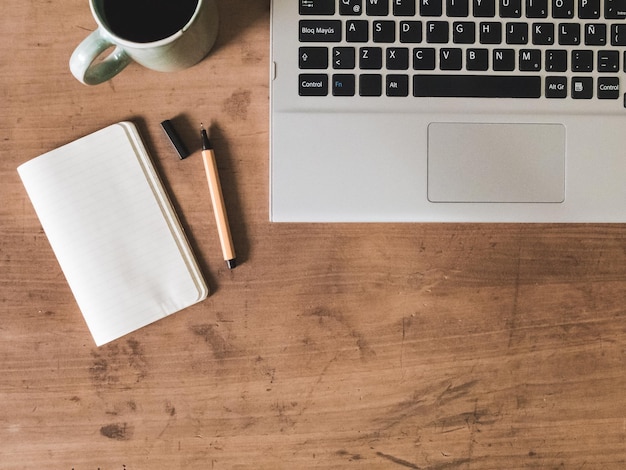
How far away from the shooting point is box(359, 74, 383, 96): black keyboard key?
1.55 ft

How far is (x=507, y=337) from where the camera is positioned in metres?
0.56

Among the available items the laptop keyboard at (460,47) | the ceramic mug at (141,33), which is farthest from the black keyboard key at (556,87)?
the ceramic mug at (141,33)

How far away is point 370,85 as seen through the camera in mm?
473

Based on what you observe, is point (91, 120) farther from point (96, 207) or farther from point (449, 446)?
point (449, 446)

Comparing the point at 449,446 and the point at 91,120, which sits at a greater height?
the point at 91,120

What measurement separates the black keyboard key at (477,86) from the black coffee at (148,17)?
0.19 meters

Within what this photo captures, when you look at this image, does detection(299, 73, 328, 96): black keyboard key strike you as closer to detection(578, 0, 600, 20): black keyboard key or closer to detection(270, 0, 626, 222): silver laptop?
detection(270, 0, 626, 222): silver laptop

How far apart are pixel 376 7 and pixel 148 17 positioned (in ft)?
0.59

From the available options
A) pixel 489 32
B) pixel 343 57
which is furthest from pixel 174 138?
pixel 489 32

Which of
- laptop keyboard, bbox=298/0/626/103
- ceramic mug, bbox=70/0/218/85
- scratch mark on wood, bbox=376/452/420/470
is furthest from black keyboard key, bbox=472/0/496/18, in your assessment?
scratch mark on wood, bbox=376/452/420/470

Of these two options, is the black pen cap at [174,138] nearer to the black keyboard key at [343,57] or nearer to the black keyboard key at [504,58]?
the black keyboard key at [343,57]

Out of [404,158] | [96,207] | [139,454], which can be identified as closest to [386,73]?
[404,158]

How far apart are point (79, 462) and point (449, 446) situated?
35 centimetres

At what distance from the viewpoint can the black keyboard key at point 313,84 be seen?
0.47m
